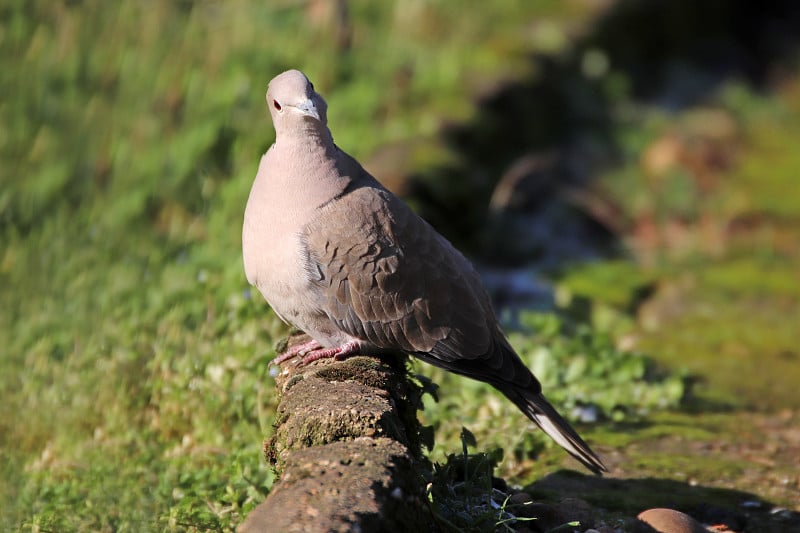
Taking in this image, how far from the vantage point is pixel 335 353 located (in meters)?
3.77

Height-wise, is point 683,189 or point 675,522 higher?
point 683,189

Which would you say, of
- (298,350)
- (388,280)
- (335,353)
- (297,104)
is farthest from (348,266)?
(297,104)

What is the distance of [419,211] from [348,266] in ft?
8.57

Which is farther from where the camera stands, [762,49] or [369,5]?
[762,49]

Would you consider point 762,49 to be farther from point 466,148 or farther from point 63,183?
point 63,183

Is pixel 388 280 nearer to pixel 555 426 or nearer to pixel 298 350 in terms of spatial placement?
pixel 298 350

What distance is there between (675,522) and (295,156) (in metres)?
1.76

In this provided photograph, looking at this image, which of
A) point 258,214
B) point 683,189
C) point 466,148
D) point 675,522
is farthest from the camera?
point 683,189

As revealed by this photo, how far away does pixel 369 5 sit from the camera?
913 centimetres

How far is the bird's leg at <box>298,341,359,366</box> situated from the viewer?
3.74 meters

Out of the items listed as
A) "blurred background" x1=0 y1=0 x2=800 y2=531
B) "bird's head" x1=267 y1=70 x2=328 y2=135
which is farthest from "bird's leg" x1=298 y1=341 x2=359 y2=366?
"bird's head" x1=267 y1=70 x2=328 y2=135

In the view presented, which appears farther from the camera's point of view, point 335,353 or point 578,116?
point 578,116

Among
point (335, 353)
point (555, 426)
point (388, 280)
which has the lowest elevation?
point (555, 426)

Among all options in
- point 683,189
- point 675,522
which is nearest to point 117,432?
point 675,522
